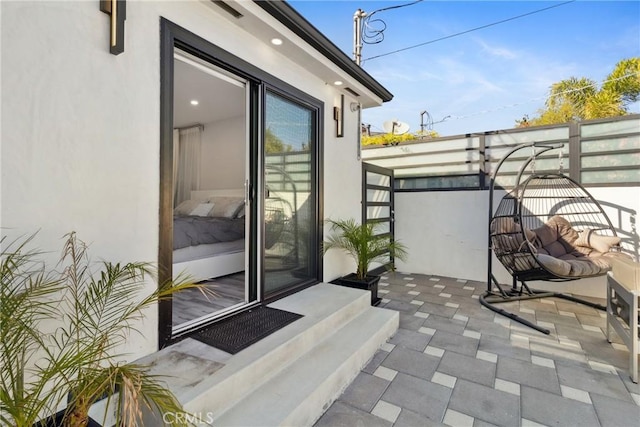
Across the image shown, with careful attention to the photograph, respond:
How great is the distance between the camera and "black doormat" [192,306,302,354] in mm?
1984

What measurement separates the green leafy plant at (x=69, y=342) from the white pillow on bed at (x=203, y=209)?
3.20 m

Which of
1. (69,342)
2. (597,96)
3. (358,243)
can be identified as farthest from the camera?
(597,96)

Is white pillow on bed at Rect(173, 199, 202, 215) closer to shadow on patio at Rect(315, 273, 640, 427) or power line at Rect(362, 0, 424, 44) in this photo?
shadow on patio at Rect(315, 273, 640, 427)

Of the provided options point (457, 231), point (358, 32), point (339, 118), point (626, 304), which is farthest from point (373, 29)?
point (626, 304)

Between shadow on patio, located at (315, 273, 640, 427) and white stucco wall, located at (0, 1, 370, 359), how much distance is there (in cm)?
156

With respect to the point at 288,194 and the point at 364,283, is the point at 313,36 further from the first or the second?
the point at 364,283

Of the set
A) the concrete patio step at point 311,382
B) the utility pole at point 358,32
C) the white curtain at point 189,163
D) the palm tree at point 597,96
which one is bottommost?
the concrete patio step at point 311,382

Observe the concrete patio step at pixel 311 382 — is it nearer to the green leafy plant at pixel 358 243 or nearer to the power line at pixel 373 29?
the green leafy plant at pixel 358 243

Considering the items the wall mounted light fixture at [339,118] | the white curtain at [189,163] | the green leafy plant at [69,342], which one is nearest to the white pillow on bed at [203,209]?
the white curtain at [189,163]

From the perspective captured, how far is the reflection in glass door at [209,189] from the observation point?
2760 millimetres

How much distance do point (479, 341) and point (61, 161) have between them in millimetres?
3345

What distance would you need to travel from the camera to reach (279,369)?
1.93 metres

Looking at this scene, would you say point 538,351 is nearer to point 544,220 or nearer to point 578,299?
point 578,299

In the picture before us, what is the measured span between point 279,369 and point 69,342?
1144 millimetres
